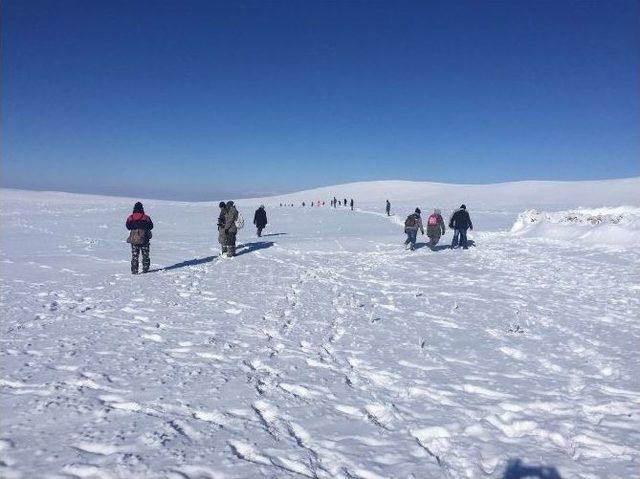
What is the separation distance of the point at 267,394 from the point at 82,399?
1.80m

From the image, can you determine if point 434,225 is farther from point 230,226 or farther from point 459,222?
point 230,226

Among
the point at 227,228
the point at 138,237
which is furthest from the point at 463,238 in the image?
the point at 138,237

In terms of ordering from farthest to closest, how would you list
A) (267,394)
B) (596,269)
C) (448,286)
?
(596,269), (448,286), (267,394)

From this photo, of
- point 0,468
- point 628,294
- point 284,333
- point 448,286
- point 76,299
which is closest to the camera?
point 0,468

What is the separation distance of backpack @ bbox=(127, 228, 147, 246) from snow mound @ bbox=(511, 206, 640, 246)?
17750mm

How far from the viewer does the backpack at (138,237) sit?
1194cm

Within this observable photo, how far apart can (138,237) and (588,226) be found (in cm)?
1986

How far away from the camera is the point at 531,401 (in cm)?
493

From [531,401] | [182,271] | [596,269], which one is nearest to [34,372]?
[531,401]

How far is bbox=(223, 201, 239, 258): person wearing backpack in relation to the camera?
1538 cm

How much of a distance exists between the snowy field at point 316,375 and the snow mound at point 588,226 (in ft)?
25.4

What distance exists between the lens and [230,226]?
15.5 meters

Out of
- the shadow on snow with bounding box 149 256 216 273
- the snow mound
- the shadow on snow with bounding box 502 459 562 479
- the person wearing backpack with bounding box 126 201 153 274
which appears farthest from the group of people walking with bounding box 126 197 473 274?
the shadow on snow with bounding box 502 459 562 479

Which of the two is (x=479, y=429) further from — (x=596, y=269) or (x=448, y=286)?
(x=596, y=269)
